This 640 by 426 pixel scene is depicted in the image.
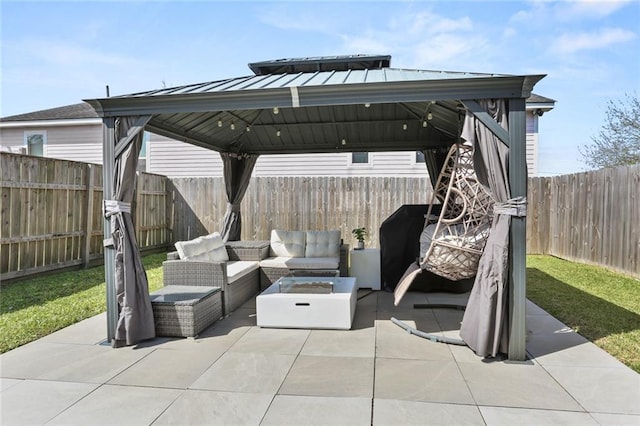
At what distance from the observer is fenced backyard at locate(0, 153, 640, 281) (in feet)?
20.5

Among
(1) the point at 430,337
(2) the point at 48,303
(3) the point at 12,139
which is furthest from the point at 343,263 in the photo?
(3) the point at 12,139

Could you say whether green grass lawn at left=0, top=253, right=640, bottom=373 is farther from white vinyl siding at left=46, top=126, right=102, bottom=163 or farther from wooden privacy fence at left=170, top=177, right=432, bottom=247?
white vinyl siding at left=46, top=126, right=102, bottom=163

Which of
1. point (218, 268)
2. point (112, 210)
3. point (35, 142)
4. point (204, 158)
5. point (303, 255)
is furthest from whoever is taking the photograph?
point (35, 142)

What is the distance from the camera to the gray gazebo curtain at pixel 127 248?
3.72m

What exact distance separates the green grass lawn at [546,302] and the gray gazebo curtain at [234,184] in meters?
1.48

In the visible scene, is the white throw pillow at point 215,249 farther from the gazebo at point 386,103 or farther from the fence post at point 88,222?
the fence post at point 88,222

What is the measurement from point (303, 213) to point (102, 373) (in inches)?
260

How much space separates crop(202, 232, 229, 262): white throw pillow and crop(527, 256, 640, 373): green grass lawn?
4.43 m

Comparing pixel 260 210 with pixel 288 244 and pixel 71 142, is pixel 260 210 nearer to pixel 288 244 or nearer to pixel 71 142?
pixel 288 244

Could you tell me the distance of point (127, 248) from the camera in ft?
12.5

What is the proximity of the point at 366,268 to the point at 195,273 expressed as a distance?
2.70 metres

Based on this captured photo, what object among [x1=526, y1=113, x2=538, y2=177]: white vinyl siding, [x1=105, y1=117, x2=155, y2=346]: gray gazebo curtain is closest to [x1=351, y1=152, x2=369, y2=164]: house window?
[x1=526, y1=113, x2=538, y2=177]: white vinyl siding

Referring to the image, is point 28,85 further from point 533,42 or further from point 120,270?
point 533,42

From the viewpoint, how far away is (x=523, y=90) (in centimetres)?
331
